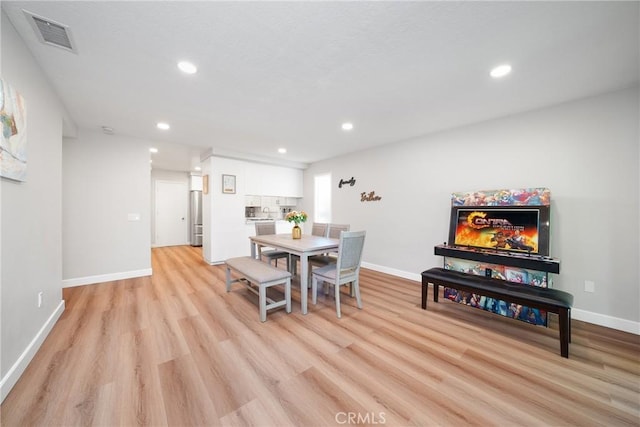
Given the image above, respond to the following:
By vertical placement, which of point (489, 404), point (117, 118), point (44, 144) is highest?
point (117, 118)

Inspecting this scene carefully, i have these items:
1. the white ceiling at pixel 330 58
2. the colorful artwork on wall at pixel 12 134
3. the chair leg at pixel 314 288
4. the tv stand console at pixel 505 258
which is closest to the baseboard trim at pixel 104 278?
the white ceiling at pixel 330 58

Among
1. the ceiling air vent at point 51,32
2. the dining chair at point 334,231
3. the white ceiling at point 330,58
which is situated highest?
the white ceiling at point 330,58

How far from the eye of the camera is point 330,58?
194 centimetres

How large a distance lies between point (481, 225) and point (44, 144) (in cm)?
484

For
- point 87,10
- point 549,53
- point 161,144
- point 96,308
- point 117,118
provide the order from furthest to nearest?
point 161,144 → point 117,118 → point 96,308 → point 549,53 → point 87,10

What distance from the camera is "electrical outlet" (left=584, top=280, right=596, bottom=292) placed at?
2.54 m

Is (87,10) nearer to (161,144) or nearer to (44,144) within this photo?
(44,144)

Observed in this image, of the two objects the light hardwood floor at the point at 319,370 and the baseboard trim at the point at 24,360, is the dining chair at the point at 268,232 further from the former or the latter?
the baseboard trim at the point at 24,360

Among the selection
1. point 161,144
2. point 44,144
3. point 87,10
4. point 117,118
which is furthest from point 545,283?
point 161,144

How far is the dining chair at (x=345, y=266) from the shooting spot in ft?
8.80

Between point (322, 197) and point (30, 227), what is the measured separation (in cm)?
496

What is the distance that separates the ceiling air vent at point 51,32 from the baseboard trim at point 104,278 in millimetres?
3497

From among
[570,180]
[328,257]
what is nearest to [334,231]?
[328,257]

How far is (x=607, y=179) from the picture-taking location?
97.2 inches
